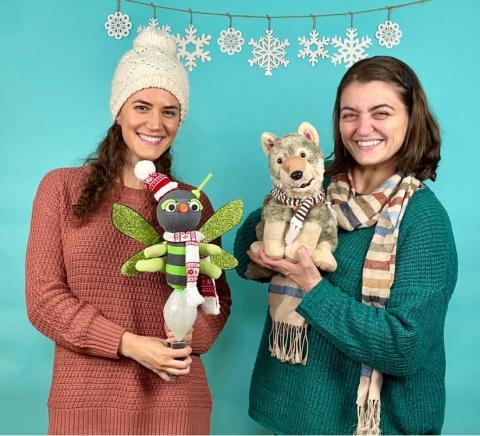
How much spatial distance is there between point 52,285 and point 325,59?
4.28 ft

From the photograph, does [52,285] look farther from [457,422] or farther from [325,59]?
[457,422]

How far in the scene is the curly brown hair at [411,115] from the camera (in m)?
1.67

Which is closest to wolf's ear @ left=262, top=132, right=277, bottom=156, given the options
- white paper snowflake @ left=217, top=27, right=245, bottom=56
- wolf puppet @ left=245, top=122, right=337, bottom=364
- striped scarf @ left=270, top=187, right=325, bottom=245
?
wolf puppet @ left=245, top=122, right=337, bottom=364

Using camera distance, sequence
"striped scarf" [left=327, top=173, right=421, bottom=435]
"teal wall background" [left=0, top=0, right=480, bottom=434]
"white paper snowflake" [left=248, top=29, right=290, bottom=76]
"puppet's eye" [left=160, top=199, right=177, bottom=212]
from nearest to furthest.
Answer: "puppet's eye" [left=160, top=199, right=177, bottom=212] → "striped scarf" [left=327, top=173, right=421, bottom=435] → "teal wall background" [left=0, top=0, right=480, bottom=434] → "white paper snowflake" [left=248, top=29, right=290, bottom=76]

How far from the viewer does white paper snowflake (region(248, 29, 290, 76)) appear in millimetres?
2330

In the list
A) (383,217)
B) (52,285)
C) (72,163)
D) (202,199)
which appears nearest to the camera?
(52,285)

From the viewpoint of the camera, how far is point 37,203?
1.57m

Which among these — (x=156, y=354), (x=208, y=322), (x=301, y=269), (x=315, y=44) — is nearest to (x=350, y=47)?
(x=315, y=44)

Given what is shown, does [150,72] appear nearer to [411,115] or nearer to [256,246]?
[256,246]

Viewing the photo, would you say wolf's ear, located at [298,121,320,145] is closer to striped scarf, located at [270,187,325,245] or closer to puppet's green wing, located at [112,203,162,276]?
striped scarf, located at [270,187,325,245]

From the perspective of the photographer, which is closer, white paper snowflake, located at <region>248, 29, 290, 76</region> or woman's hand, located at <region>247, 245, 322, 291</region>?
woman's hand, located at <region>247, 245, 322, 291</region>

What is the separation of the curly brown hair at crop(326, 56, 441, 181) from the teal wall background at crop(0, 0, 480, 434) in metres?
0.64

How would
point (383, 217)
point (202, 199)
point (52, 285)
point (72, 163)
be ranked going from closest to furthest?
1. point (52, 285)
2. point (383, 217)
3. point (202, 199)
4. point (72, 163)

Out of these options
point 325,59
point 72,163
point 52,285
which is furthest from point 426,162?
point 72,163
